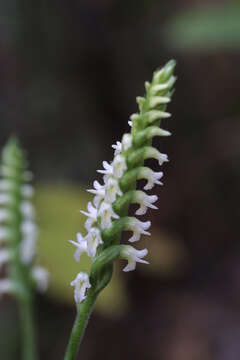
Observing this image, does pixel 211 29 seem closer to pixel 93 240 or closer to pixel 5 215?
pixel 5 215

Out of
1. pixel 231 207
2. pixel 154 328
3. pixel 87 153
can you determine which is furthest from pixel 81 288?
pixel 231 207

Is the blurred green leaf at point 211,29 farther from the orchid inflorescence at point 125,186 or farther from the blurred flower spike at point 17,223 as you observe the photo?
the orchid inflorescence at point 125,186

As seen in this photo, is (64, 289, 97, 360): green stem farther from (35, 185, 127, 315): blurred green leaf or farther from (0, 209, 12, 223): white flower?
(35, 185, 127, 315): blurred green leaf

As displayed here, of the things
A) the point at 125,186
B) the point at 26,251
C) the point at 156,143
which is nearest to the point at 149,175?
the point at 125,186

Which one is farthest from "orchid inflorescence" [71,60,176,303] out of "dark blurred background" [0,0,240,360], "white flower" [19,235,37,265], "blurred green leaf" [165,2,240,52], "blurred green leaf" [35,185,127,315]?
"dark blurred background" [0,0,240,360]

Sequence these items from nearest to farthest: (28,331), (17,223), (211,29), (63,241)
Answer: (17,223)
(28,331)
(211,29)
(63,241)
